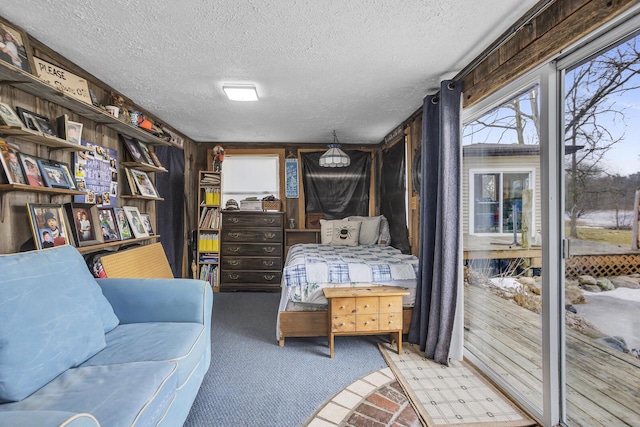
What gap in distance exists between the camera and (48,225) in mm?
1833

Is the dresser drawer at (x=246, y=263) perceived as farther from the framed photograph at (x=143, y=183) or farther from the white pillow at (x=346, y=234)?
the framed photograph at (x=143, y=183)

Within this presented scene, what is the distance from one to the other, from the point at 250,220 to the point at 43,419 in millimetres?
3499

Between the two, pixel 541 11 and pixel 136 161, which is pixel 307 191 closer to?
pixel 136 161

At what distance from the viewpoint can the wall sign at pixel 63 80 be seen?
5.91 ft

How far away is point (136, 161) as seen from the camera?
2766 millimetres

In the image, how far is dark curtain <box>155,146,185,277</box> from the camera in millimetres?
3537

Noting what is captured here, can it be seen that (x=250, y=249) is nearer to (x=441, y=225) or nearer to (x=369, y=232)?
(x=369, y=232)

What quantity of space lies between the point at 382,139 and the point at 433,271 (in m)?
2.57

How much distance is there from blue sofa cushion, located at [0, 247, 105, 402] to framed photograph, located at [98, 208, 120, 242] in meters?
0.94

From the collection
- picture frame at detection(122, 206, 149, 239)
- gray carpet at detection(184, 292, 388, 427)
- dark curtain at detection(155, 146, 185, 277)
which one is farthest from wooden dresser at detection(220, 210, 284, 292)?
picture frame at detection(122, 206, 149, 239)

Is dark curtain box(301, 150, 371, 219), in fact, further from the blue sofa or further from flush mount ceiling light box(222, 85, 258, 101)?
the blue sofa

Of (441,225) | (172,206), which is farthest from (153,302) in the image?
(172,206)

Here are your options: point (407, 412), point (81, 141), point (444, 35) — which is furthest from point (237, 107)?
point (407, 412)

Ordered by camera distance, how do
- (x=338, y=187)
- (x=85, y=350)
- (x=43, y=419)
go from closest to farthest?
(x=43, y=419)
(x=85, y=350)
(x=338, y=187)
